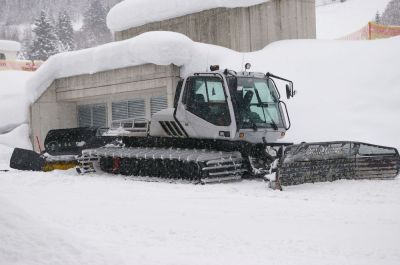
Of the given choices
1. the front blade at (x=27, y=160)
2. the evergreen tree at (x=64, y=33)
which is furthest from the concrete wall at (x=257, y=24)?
the evergreen tree at (x=64, y=33)

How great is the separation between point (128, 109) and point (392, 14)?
241 feet

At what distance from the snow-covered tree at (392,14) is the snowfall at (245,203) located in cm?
6679

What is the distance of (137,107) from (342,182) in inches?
433

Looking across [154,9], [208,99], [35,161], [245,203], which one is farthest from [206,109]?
[154,9]

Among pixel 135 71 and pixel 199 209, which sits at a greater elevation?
pixel 135 71

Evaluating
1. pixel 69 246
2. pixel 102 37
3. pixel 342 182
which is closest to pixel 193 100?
pixel 342 182

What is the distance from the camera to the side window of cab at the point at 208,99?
11242 mm

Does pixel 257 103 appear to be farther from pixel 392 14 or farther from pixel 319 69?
pixel 392 14

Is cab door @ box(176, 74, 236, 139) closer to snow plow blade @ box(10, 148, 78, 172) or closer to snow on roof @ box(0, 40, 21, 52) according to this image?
snow plow blade @ box(10, 148, 78, 172)

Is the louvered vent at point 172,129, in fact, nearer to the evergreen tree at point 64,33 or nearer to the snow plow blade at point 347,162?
the snow plow blade at point 347,162

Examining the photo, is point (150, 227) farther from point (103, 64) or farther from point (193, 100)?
point (103, 64)

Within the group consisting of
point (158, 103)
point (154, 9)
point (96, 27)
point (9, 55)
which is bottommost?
point (158, 103)

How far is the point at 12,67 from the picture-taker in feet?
117

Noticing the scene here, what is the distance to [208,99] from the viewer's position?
452 inches
